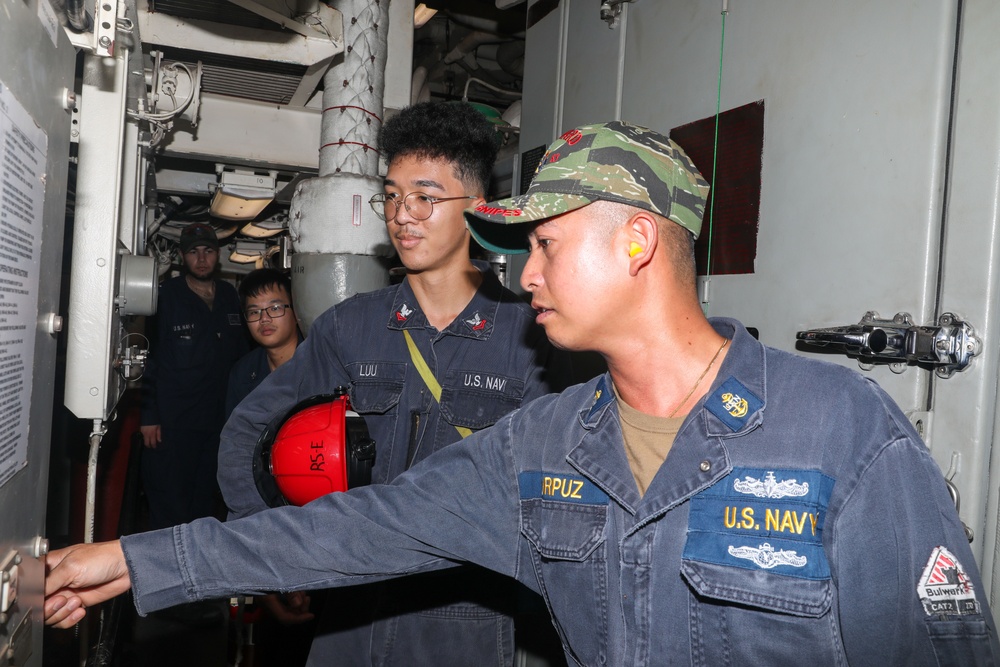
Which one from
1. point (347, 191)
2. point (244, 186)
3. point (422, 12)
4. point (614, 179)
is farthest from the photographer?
point (244, 186)

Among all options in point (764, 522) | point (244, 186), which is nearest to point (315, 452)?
point (764, 522)

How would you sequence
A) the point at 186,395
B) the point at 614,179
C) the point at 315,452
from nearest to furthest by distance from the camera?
the point at 614,179 → the point at 315,452 → the point at 186,395

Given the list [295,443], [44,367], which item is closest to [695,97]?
[295,443]

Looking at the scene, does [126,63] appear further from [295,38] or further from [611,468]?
[611,468]

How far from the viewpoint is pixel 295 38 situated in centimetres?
322

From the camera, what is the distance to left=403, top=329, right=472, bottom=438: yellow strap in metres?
2.14

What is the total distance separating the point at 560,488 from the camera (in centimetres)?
142

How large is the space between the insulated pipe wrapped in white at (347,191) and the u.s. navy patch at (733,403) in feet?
6.09

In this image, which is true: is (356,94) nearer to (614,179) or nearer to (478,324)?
(478,324)

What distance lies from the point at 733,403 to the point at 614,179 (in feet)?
1.46

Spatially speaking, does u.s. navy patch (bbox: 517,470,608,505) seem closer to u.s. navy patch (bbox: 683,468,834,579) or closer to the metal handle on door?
u.s. navy patch (bbox: 683,468,834,579)

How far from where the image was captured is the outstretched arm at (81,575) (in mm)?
1382

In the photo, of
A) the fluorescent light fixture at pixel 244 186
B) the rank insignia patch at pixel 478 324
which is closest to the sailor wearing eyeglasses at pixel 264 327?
the fluorescent light fixture at pixel 244 186

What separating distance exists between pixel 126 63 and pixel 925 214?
216 centimetres
